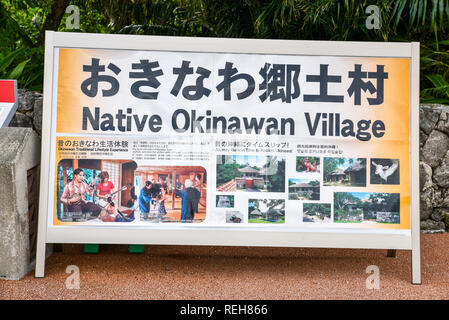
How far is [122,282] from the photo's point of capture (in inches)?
124

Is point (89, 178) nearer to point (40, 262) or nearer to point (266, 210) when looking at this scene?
point (40, 262)

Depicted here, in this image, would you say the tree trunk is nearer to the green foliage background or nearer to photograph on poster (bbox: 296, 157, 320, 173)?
the green foliage background

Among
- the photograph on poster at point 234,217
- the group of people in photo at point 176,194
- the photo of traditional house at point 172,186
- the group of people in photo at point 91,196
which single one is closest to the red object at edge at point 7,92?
the group of people in photo at point 91,196

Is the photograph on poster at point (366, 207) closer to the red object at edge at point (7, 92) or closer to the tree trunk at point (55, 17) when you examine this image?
the red object at edge at point (7, 92)

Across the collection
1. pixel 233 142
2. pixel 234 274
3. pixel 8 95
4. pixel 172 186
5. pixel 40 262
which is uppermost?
pixel 8 95

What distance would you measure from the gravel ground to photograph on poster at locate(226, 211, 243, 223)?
1.65 feet

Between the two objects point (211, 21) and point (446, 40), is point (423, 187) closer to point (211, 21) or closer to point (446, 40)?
point (446, 40)

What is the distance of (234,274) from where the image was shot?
11.1 ft

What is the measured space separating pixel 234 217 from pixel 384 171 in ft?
4.10

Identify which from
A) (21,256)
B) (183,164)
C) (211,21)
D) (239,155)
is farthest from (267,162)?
(211,21)

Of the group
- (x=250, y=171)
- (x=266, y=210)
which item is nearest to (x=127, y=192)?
(x=250, y=171)

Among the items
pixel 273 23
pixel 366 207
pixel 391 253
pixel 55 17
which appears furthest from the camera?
pixel 55 17

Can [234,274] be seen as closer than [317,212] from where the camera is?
No

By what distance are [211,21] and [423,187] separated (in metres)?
3.96
